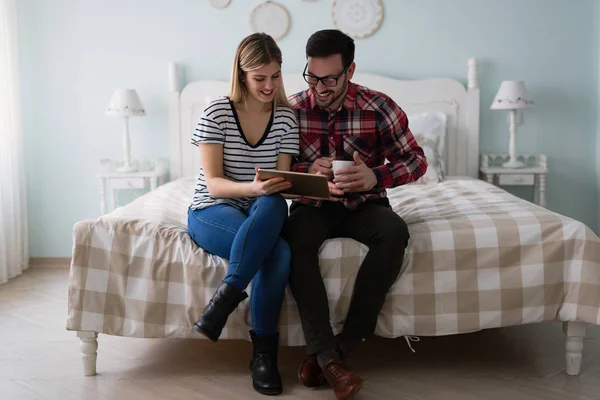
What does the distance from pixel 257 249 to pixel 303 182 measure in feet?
0.79

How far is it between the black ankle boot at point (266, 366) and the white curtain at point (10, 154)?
6.98 ft

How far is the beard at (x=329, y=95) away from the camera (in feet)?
7.72

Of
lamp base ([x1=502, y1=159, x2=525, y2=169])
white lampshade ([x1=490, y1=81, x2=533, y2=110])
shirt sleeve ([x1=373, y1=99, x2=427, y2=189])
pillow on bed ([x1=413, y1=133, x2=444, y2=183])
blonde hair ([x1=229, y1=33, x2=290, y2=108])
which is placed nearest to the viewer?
blonde hair ([x1=229, y1=33, x2=290, y2=108])

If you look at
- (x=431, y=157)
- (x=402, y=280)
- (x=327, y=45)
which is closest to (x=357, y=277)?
(x=402, y=280)

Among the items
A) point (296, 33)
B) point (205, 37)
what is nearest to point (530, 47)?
point (296, 33)

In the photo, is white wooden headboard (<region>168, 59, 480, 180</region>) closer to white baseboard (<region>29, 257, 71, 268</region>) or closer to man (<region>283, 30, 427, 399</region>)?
white baseboard (<region>29, 257, 71, 268</region>)

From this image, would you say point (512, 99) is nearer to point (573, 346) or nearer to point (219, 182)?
point (573, 346)

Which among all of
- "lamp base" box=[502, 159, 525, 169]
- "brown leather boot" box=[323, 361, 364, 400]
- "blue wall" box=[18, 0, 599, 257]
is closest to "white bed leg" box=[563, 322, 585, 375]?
"brown leather boot" box=[323, 361, 364, 400]

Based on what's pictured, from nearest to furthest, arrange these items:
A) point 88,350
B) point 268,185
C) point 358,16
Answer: point 268,185 < point 88,350 < point 358,16

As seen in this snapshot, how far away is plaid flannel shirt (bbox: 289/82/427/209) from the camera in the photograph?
241 cm

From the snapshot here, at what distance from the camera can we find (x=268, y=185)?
2158 mm

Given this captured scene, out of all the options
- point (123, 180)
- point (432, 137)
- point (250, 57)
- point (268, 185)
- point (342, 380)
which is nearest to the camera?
point (342, 380)

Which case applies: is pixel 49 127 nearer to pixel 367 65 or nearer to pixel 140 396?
pixel 367 65

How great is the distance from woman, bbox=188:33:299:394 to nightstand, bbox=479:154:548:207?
77.5 inches
